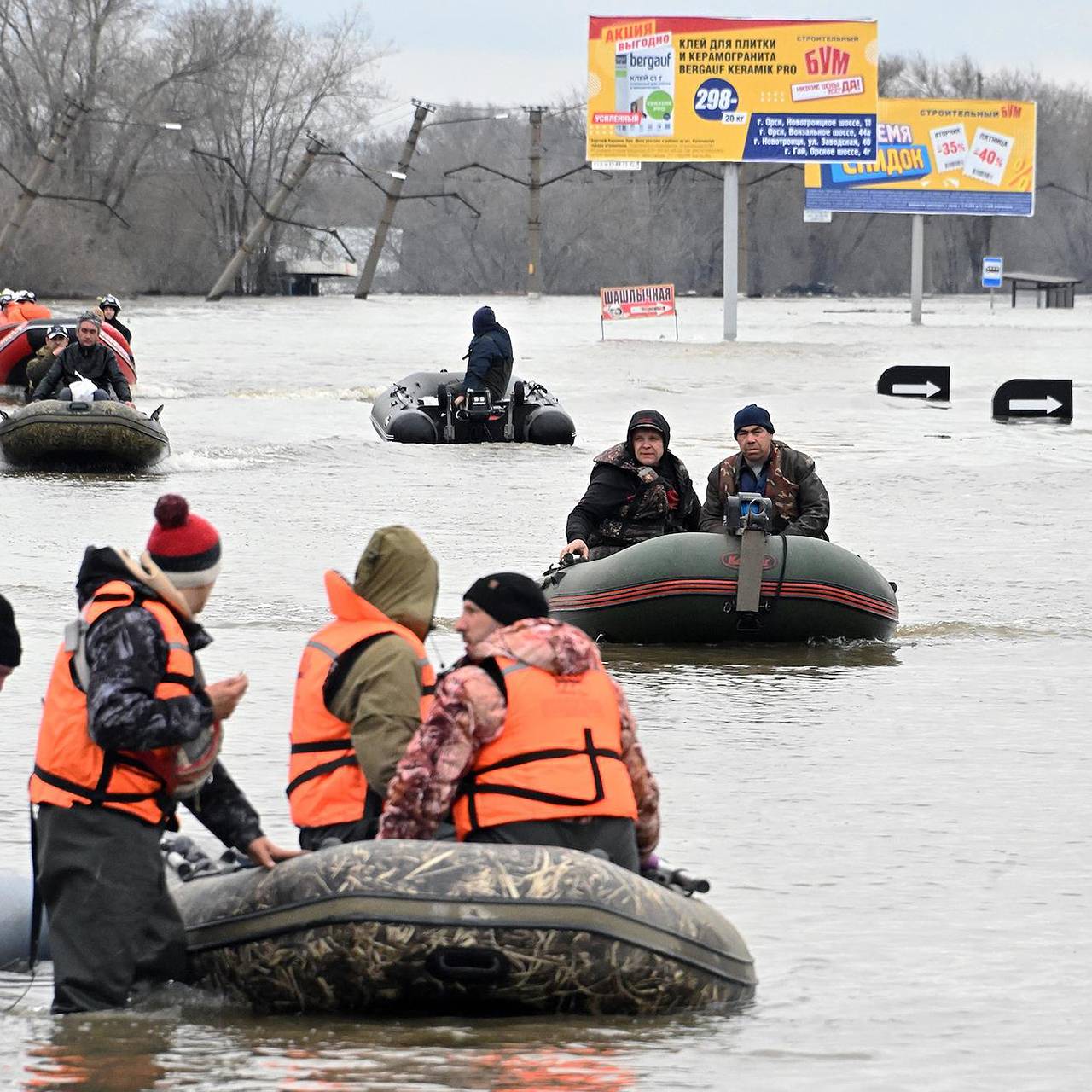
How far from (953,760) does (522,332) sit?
48.4 m

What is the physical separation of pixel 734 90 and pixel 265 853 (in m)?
41.0

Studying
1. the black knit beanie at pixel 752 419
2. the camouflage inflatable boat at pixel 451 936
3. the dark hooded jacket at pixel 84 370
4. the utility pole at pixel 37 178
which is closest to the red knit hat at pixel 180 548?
the camouflage inflatable boat at pixel 451 936

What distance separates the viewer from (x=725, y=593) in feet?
38.8

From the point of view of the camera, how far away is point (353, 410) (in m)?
32.3

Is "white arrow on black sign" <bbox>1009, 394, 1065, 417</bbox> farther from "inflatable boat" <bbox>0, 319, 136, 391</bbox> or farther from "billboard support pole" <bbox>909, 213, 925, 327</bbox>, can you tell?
"billboard support pole" <bbox>909, 213, 925, 327</bbox>

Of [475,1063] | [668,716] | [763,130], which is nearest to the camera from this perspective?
[475,1063]

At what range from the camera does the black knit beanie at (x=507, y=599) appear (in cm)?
548

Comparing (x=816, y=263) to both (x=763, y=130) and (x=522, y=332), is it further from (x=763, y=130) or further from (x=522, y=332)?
(x=763, y=130)

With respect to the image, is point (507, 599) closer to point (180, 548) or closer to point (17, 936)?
point (180, 548)

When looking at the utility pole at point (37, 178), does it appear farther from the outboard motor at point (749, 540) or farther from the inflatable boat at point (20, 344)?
the outboard motor at point (749, 540)

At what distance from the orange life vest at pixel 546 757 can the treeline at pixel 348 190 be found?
207 ft

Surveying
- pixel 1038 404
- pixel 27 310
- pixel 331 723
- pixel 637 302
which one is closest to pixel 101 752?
pixel 331 723

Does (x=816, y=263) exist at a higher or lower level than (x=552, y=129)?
lower

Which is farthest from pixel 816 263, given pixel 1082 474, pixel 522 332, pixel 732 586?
pixel 732 586
